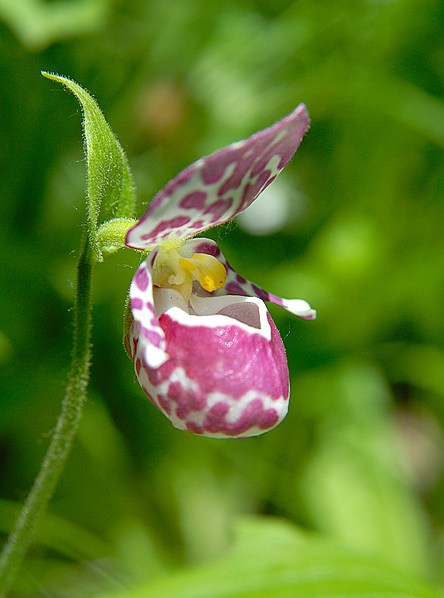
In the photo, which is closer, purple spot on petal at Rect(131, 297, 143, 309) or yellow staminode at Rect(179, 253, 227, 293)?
purple spot on petal at Rect(131, 297, 143, 309)

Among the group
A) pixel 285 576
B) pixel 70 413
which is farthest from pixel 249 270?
pixel 70 413

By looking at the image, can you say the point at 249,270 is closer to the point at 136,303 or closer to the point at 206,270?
the point at 206,270

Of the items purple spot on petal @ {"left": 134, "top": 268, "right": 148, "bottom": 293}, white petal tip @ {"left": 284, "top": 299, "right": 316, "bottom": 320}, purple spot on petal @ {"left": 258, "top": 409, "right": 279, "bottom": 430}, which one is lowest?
purple spot on petal @ {"left": 258, "top": 409, "right": 279, "bottom": 430}

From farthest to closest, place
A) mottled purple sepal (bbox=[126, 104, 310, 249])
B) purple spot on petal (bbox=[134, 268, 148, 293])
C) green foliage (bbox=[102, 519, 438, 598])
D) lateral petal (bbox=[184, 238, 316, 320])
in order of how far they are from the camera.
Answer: green foliage (bbox=[102, 519, 438, 598]) < lateral petal (bbox=[184, 238, 316, 320]) < purple spot on petal (bbox=[134, 268, 148, 293]) < mottled purple sepal (bbox=[126, 104, 310, 249])

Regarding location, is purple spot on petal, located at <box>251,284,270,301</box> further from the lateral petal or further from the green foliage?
the green foliage

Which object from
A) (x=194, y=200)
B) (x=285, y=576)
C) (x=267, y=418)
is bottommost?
(x=285, y=576)

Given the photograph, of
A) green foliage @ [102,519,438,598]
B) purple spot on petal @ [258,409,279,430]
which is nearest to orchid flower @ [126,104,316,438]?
purple spot on petal @ [258,409,279,430]
